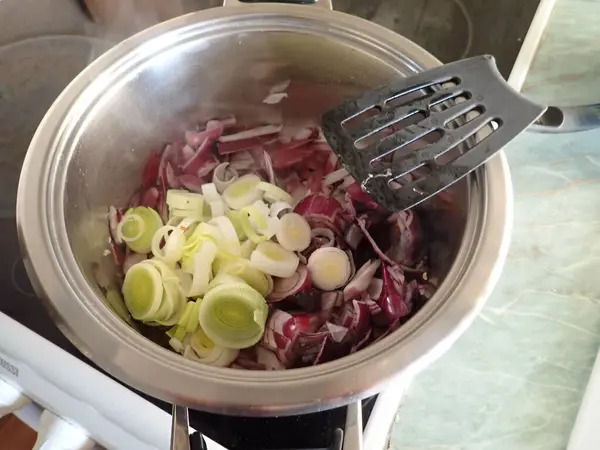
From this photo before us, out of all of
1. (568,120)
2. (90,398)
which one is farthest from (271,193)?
(568,120)

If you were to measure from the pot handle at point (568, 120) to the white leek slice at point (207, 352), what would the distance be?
0.47m

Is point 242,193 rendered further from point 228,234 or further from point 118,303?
point 118,303

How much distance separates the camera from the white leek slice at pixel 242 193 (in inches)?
25.8

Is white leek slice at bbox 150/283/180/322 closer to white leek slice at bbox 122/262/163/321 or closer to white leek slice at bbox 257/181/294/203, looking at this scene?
white leek slice at bbox 122/262/163/321

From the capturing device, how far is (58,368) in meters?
0.53

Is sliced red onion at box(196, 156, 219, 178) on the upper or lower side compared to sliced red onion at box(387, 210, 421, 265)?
upper

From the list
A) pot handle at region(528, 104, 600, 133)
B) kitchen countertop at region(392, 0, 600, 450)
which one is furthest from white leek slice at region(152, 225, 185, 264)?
pot handle at region(528, 104, 600, 133)

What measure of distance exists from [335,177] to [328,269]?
115 millimetres

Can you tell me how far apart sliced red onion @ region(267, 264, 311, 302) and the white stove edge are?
119 millimetres

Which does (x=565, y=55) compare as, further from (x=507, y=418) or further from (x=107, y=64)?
(x=107, y=64)

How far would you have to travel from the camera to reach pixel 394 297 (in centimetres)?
57

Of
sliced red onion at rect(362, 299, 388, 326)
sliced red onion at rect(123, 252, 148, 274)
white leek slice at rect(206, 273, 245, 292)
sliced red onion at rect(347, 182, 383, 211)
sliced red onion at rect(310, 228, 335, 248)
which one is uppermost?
sliced red onion at rect(123, 252, 148, 274)

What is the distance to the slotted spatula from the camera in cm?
53

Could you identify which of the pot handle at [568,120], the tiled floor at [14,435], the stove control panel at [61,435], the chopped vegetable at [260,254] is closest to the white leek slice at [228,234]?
the chopped vegetable at [260,254]
